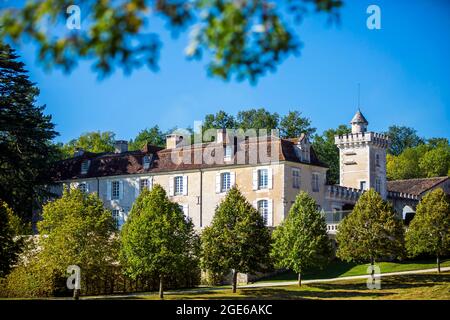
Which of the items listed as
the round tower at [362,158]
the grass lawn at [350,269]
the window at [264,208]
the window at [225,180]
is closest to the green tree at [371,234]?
the grass lawn at [350,269]

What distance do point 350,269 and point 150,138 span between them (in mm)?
34332

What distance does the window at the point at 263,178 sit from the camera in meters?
44.1

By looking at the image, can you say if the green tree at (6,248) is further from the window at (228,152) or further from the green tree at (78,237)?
the window at (228,152)

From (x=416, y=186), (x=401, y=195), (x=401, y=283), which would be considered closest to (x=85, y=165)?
(x=401, y=195)

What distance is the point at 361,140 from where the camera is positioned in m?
52.1

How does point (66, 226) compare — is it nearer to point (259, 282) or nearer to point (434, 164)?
point (259, 282)

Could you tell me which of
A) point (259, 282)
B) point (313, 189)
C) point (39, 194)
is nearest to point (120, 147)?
point (39, 194)

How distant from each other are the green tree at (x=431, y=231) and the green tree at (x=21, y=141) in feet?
65.0

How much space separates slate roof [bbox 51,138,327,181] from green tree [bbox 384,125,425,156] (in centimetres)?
4462

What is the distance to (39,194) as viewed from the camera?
4484 centimetres

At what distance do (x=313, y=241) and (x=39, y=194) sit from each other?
695 inches

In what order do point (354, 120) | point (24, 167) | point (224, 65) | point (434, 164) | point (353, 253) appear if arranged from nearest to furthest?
point (224, 65) < point (353, 253) < point (24, 167) < point (354, 120) < point (434, 164)

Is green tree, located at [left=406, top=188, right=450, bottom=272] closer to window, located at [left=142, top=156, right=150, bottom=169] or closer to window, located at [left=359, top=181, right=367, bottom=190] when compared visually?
window, located at [left=359, top=181, right=367, bottom=190]

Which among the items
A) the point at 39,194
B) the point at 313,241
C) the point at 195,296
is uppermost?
the point at 39,194
